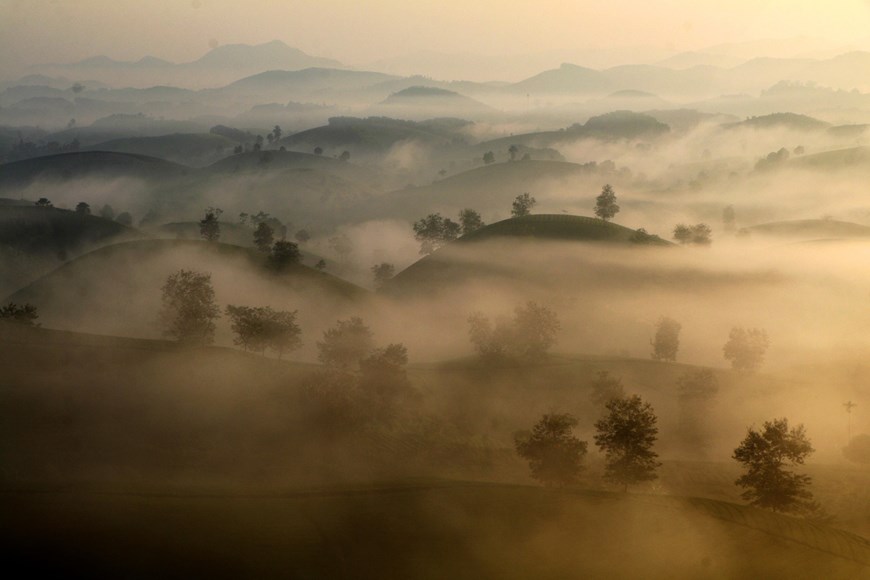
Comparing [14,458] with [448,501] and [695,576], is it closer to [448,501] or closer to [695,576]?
[448,501]

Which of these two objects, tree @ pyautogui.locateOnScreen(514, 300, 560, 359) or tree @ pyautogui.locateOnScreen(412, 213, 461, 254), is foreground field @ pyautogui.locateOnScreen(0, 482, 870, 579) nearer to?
tree @ pyautogui.locateOnScreen(514, 300, 560, 359)

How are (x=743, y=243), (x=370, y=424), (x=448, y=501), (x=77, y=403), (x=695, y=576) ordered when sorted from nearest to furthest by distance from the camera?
1. (x=695, y=576)
2. (x=448, y=501)
3. (x=77, y=403)
4. (x=370, y=424)
5. (x=743, y=243)

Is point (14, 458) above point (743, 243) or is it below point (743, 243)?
below

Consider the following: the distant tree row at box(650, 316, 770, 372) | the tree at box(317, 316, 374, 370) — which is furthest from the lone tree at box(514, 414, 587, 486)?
the distant tree row at box(650, 316, 770, 372)

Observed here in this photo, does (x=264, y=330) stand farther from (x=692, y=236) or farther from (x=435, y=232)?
(x=692, y=236)

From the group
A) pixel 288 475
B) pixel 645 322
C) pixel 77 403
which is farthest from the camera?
pixel 645 322

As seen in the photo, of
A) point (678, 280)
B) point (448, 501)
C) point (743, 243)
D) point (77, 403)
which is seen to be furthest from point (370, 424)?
point (743, 243)
